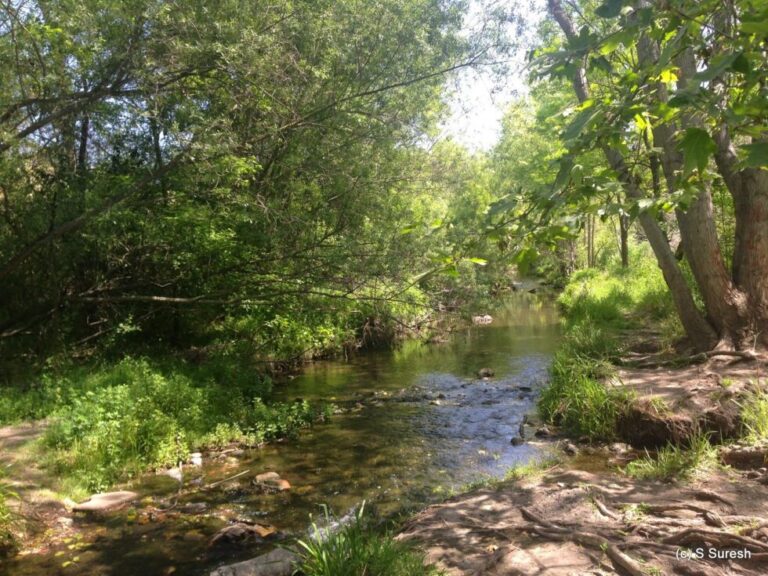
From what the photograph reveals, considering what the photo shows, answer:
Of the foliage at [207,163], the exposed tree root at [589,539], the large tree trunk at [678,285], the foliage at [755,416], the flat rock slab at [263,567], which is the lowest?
the flat rock slab at [263,567]

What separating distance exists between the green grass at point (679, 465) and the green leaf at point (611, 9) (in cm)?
522

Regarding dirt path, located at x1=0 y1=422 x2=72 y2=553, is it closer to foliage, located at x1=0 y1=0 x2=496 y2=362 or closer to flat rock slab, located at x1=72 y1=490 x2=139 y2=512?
flat rock slab, located at x1=72 y1=490 x2=139 y2=512

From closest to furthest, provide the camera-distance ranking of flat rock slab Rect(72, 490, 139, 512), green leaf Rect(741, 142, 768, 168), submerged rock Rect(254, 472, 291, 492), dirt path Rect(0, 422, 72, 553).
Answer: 1. green leaf Rect(741, 142, 768, 168)
2. dirt path Rect(0, 422, 72, 553)
3. flat rock slab Rect(72, 490, 139, 512)
4. submerged rock Rect(254, 472, 291, 492)

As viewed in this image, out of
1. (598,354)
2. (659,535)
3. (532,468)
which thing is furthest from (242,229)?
(659,535)

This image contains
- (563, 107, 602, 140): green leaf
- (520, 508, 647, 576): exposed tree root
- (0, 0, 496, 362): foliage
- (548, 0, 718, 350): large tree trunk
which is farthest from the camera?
(548, 0, 718, 350): large tree trunk

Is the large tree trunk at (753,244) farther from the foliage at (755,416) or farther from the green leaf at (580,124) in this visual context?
the green leaf at (580,124)

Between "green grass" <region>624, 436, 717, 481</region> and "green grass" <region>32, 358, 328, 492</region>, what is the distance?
5743 millimetres

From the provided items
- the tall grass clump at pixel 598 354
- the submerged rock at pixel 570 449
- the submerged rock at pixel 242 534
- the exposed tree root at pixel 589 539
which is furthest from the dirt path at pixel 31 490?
the tall grass clump at pixel 598 354

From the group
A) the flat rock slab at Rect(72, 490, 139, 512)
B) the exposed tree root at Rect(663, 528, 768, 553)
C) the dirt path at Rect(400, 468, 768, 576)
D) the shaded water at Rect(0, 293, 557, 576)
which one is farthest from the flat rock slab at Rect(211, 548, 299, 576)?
the exposed tree root at Rect(663, 528, 768, 553)

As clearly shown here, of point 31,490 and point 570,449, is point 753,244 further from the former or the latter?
point 31,490

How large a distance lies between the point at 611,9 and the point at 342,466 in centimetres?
739

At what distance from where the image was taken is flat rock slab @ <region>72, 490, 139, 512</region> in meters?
6.62

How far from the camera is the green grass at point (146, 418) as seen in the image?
24.3 ft

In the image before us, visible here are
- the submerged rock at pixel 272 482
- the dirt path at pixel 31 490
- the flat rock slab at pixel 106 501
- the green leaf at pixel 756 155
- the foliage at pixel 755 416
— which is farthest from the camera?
the submerged rock at pixel 272 482
